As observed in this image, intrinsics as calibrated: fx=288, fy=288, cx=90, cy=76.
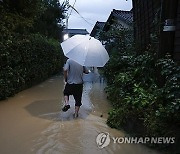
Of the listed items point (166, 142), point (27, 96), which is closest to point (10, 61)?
point (27, 96)

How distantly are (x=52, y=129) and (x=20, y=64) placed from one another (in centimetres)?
499

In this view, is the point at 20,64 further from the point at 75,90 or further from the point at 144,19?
the point at 144,19

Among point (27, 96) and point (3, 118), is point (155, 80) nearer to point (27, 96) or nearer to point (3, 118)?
point (3, 118)

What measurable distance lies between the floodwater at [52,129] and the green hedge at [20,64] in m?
0.62

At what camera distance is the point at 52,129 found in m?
6.77

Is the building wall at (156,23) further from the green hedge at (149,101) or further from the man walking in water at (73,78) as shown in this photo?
the man walking in water at (73,78)

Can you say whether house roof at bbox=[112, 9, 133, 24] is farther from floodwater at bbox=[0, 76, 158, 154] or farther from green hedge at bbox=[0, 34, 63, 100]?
floodwater at bbox=[0, 76, 158, 154]

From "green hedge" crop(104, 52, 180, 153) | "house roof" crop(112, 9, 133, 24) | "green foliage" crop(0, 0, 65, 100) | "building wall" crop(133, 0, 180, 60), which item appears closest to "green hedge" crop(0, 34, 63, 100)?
"green foliage" crop(0, 0, 65, 100)

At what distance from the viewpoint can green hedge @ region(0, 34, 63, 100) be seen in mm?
9469

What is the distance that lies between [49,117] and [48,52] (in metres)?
9.66

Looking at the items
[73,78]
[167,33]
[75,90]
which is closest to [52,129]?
[75,90]

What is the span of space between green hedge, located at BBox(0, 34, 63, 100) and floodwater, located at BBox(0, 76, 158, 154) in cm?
62

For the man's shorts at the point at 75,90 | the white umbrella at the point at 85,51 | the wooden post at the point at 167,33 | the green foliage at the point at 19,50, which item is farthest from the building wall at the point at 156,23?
the green foliage at the point at 19,50

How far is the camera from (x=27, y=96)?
1094cm
